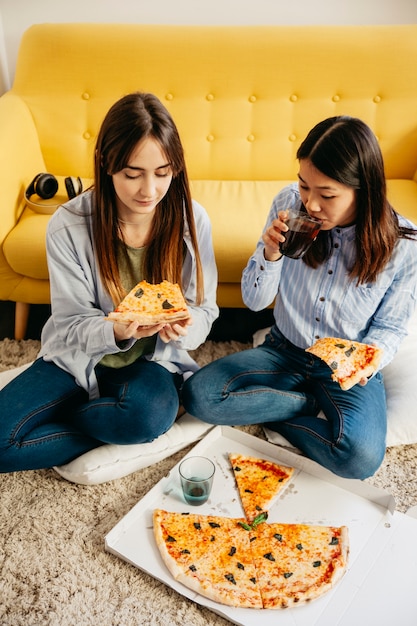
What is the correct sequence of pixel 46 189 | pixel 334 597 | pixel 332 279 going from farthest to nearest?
1. pixel 46 189
2. pixel 332 279
3. pixel 334 597

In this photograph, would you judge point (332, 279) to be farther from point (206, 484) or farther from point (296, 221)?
point (206, 484)

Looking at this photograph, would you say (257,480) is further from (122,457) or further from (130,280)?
(130,280)

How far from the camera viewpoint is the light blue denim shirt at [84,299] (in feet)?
6.63

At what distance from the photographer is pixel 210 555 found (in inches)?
71.4

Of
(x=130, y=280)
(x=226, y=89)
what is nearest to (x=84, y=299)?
(x=130, y=280)

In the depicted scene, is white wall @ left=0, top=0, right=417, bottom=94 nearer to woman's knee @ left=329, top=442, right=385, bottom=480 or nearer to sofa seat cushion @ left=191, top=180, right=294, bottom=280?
sofa seat cushion @ left=191, top=180, right=294, bottom=280

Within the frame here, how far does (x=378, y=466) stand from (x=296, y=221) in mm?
908

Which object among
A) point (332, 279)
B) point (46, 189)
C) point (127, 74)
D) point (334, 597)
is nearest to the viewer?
point (334, 597)

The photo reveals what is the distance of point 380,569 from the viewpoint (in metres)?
1.81

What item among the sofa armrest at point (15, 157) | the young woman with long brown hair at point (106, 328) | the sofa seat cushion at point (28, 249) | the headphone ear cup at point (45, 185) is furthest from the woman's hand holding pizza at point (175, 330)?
the headphone ear cup at point (45, 185)

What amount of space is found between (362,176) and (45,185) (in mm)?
1606

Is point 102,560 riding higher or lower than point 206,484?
lower

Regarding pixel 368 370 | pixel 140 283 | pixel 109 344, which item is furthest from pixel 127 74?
pixel 368 370

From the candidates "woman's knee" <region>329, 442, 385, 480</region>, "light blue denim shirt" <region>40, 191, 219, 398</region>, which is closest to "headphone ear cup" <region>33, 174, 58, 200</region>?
"light blue denim shirt" <region>40, 191, 219, 398</region>
